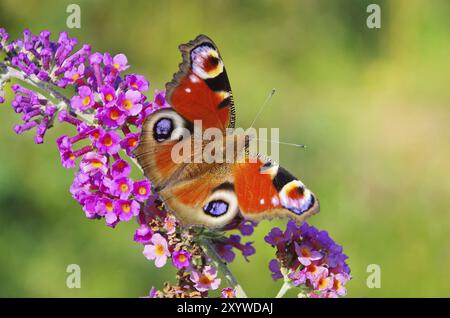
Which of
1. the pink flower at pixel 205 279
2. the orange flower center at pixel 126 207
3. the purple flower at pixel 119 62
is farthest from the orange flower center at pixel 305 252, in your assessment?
the purple flower at pixel 119 62

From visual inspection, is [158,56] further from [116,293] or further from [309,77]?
[116,293]

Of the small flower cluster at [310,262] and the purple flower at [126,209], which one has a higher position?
the purple flower at [126,209]

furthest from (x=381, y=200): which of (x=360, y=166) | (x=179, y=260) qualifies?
(x=179, y=260)

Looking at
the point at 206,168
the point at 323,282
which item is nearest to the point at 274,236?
the point at 323,282

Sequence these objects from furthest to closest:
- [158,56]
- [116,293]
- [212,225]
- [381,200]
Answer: [158,56]
[381,200]
[116,293]
[212,225]

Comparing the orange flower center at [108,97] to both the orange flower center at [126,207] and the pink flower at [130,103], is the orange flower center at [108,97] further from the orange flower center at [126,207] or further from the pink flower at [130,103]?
the orange flower center at [126,207]

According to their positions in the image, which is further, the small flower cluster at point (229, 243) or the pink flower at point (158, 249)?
the small flower cluster at point (229, 243)

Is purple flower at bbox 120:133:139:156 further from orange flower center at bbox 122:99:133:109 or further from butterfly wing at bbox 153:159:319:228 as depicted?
butterfly wing at bbox 153:159:319:228

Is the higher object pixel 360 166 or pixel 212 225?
pixel 360 166
